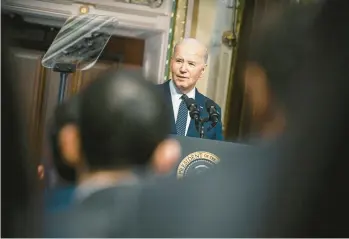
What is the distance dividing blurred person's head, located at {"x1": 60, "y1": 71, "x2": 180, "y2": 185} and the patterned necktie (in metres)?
0.03

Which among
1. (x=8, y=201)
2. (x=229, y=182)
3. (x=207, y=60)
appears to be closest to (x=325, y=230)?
(x=229, y=182)

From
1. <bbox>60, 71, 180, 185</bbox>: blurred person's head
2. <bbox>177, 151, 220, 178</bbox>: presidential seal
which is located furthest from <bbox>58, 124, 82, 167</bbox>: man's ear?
<bbox>177, 151, 220, 178</bbox>: presidential seal

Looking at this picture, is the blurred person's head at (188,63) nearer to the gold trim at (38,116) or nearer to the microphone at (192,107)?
the microphone at (192,107)

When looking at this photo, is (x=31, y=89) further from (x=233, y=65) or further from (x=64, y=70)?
(x=233, y=65)

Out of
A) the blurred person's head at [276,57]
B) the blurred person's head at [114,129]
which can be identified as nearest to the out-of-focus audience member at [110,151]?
the blurred person's head at [114,129]

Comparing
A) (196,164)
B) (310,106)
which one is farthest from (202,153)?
(310,106)

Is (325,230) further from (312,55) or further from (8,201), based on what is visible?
(8,201)

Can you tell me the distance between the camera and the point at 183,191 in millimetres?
621

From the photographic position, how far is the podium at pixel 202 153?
0.63 meters

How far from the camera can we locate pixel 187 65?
64 cm

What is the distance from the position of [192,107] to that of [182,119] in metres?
0.02

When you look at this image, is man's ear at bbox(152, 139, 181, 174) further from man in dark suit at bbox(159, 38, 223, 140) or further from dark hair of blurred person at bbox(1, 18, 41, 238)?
dark hair of blurred person at bbox(1, 18, 41, 238)

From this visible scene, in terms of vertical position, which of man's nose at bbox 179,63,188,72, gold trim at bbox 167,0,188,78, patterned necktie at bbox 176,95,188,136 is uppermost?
gold trim at bbox 167,0,188,78

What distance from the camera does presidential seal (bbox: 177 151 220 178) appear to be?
633 mm
